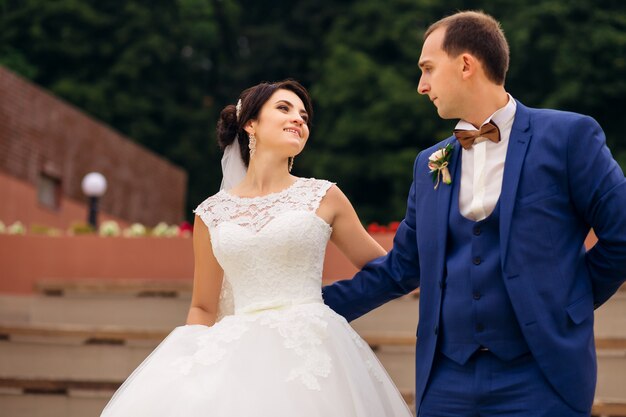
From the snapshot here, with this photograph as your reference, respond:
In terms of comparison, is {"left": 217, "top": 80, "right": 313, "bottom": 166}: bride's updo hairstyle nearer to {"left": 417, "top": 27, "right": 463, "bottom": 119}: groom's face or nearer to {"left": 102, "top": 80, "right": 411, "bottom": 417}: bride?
{"left": 102, "top": 80, "right": 411, "bottom": 417}: bride

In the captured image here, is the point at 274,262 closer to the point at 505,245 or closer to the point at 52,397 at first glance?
the point at 505,245

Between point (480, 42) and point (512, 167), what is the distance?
435mm

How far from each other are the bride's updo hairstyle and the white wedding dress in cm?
28

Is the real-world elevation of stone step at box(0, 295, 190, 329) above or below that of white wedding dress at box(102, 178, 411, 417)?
above

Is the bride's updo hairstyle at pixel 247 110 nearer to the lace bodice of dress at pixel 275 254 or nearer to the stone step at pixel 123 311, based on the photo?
the lace bodice of dress at pixel 275 254

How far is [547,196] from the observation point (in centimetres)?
357

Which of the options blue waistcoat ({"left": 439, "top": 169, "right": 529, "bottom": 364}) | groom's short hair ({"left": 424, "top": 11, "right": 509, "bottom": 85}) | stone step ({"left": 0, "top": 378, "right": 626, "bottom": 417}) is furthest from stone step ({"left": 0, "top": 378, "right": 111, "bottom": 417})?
groom's short hair ({"left": 424, "top": 11, "right": 509, "bottom": 85})

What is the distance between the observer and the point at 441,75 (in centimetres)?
378

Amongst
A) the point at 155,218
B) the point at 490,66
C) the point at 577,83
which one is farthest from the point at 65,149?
the point at 490,66

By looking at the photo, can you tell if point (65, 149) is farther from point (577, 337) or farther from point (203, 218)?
point (577, 337)

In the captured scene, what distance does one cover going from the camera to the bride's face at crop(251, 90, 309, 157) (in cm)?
456

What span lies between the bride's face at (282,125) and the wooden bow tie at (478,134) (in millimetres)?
933

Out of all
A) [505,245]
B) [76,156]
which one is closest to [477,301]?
[505,245]

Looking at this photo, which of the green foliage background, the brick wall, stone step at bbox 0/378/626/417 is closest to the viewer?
stone step at bbox 0/378/626/417
